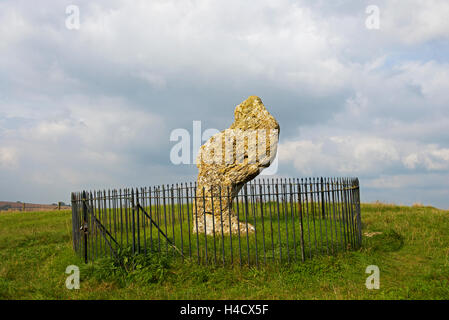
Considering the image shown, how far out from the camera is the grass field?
Answer: 746cm

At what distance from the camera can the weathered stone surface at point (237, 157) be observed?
12578 mm

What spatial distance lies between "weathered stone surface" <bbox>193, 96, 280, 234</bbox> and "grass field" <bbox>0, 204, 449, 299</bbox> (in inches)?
150

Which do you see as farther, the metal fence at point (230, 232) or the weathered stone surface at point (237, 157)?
the weathered stone surface at point (237, 157)

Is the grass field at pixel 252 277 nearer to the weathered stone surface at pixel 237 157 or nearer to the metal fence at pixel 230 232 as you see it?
the metal fence at pixel 230 232

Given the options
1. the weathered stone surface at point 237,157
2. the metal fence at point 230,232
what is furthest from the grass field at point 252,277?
the weathered stone surface at point 237,157

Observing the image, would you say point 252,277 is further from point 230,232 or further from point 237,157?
point 237,157

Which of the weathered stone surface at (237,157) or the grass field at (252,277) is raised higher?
the weathered stone surface at (237,157)

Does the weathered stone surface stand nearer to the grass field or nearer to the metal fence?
the metal fence

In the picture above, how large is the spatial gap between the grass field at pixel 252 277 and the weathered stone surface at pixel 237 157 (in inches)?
150

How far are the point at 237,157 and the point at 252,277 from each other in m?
5.20

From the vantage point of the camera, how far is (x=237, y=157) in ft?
41.7

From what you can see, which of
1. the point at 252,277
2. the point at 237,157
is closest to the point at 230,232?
the point at 252,277
